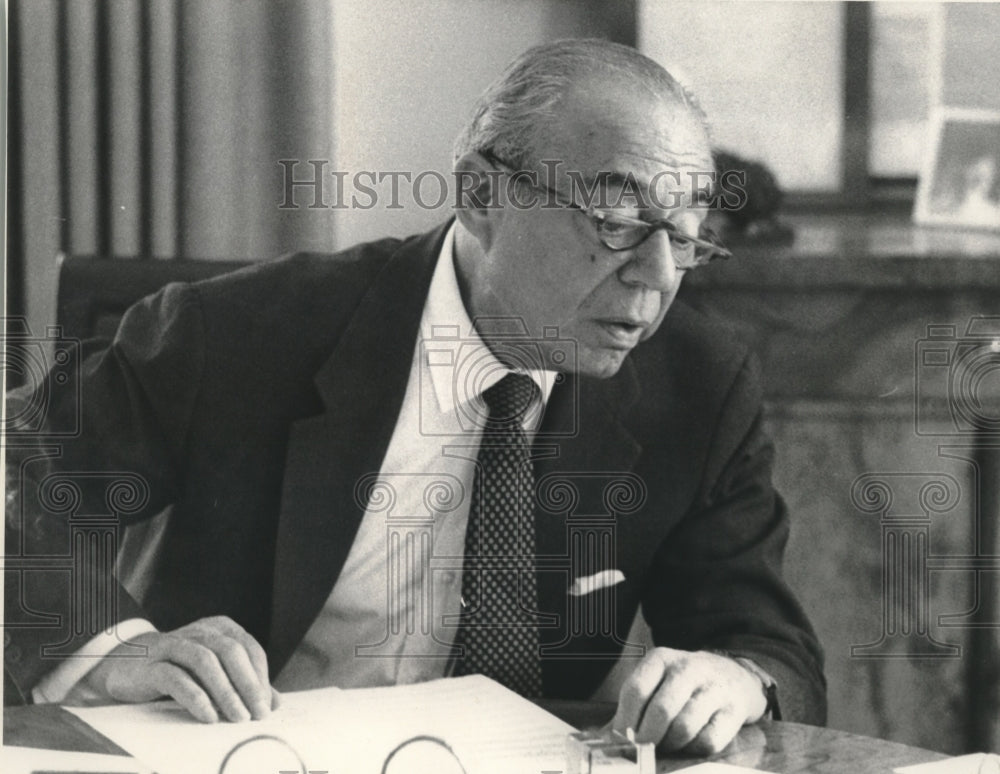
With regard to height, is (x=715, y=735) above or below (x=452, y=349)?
below

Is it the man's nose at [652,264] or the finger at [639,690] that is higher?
the man's nose at [652,264]

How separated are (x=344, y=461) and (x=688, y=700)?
17.5 inches

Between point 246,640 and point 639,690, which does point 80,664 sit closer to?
point 246,640

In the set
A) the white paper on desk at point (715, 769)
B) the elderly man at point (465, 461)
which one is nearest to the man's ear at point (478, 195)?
the elderly man at point (465, 461)

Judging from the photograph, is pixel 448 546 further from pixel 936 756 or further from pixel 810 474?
pixel 936 756

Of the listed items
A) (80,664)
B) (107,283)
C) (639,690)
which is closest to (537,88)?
(107,283)

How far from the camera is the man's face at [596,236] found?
1205mm

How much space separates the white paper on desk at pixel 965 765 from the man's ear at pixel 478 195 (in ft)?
2.43

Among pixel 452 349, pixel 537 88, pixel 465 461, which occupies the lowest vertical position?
pixel 465 461

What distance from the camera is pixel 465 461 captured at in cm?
129

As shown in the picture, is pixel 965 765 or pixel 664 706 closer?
pixel 664 706

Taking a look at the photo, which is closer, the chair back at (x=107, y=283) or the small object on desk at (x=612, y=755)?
the small object on desk at (x=612, y=755)

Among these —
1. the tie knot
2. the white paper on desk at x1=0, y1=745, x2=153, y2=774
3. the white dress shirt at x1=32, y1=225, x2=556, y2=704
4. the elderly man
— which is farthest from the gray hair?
the white paper on desk at x1=0, y1=745, x2=153, y2=774

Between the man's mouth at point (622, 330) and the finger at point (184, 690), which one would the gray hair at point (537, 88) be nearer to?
the man's mouth at point (622, 330)
